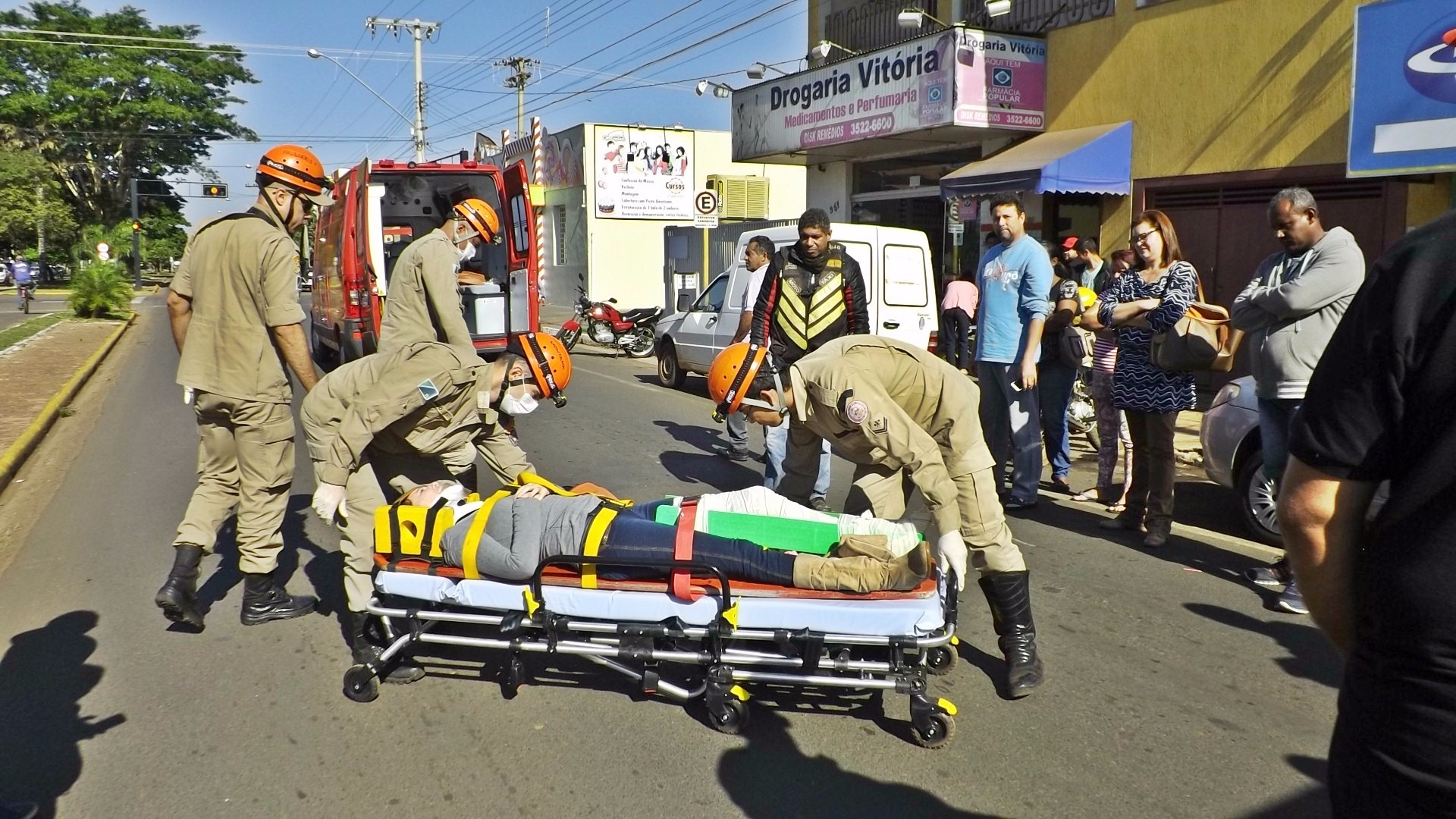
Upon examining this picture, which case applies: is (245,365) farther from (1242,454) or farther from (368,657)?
(1242,454)

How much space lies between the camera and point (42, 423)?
10656mm

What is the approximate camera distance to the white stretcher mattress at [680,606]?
363 cm

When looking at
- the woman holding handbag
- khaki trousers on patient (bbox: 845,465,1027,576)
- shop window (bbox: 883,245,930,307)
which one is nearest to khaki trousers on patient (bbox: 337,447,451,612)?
khaki trousers on patient (bbox: 845,465,1027,576)

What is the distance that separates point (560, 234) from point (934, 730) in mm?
32501

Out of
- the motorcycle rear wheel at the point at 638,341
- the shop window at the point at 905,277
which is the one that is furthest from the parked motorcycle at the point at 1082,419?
the motorcycle rear wheel at the point at 638,341

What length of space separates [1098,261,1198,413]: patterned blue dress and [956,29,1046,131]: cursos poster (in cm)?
824

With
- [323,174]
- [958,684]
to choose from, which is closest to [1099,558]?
[958,684]

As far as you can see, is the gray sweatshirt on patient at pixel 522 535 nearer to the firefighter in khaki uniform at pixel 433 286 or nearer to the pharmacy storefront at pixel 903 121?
the firefighter in khaki uniform at pixel 433 286

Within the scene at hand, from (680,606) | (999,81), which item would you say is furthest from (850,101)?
(680,606)

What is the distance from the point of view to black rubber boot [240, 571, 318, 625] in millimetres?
4918

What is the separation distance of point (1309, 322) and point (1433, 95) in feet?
20.8

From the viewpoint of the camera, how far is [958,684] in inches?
166

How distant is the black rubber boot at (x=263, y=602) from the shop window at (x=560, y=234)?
29813 mm

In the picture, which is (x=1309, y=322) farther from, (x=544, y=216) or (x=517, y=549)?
(x=544, y=216)
